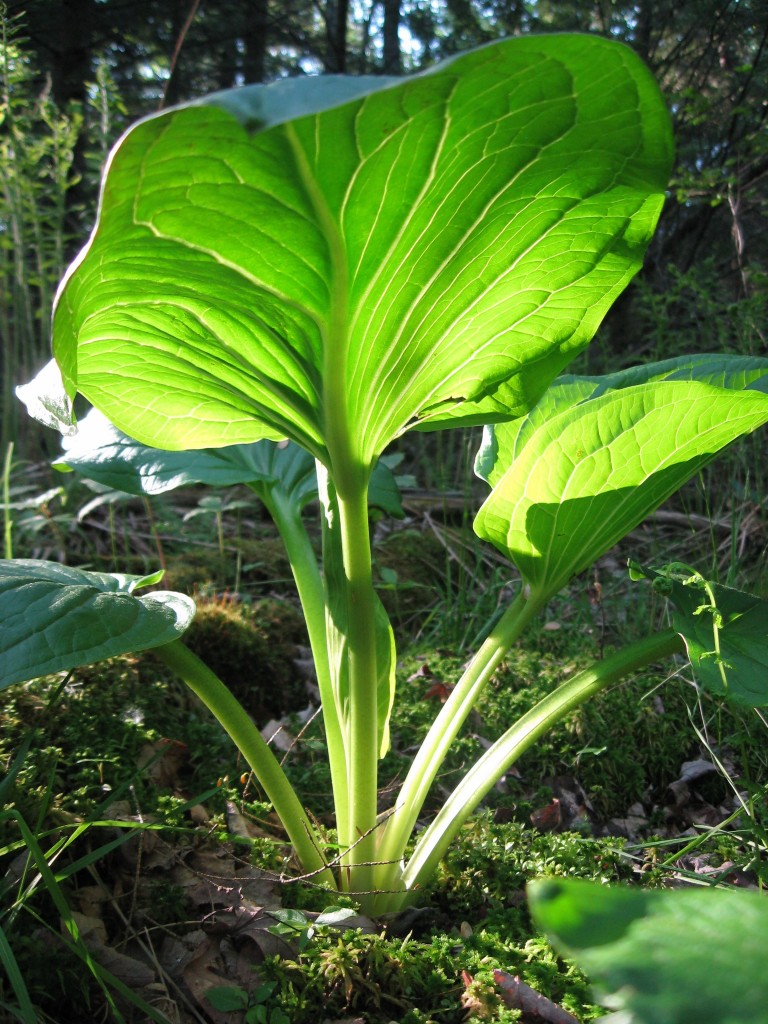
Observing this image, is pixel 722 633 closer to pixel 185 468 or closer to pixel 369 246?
pixel 369 246

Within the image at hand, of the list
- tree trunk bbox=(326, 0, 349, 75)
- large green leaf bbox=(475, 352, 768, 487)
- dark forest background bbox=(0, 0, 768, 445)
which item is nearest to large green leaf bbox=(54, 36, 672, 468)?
large green leaf bbox=(475, 352, 768, 487)

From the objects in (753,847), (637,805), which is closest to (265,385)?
(753,847)

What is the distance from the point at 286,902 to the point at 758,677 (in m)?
0.86

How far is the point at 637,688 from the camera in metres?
2.04

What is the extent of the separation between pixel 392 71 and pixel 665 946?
8222 millimetres

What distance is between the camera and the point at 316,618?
4.94ft

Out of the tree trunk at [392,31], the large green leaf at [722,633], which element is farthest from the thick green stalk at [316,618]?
the tree trunk at [392,31]

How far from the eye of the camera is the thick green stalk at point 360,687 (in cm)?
118

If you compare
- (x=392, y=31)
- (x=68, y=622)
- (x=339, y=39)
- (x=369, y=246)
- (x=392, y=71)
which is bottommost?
Answer: (x=68, y=622)

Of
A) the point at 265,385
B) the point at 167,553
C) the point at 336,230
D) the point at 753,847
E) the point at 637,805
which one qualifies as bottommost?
the point at 637,805

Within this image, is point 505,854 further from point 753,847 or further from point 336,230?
point 336,230

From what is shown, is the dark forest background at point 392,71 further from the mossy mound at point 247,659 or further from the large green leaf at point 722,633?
the mossy mound at point 247,659

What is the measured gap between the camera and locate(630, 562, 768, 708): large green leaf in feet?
3.51

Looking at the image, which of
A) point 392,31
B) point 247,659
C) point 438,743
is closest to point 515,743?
point 438,743
